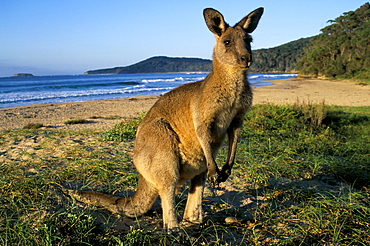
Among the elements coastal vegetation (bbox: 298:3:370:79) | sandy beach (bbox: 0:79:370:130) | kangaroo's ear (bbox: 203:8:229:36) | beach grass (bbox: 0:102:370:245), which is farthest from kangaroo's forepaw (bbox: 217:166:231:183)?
coastal vegetation (bbox: 298:3:370:79)

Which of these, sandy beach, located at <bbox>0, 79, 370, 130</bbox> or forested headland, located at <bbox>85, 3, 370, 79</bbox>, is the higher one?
forested headland, located at <bbox>85, 3, 370, 79</bbox>

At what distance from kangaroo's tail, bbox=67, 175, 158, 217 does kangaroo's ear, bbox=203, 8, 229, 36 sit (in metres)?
1.63

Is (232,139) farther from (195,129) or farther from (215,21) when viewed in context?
(215,21)

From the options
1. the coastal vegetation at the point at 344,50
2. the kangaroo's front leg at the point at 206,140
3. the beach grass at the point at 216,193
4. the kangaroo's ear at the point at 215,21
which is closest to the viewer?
the beach grass at the point at 216,193

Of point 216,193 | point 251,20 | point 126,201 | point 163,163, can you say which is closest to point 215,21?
point 251,20

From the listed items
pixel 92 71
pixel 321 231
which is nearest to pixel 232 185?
pixel 321 231

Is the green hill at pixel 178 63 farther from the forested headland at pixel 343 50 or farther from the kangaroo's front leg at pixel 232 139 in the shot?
the kangaroo's front leg at pixel 232 139

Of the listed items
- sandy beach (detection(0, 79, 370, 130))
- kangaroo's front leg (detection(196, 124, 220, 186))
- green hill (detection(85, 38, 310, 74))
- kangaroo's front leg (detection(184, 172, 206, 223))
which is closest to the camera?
kangaroo's front leg (detection(196, 124, 220, 186))

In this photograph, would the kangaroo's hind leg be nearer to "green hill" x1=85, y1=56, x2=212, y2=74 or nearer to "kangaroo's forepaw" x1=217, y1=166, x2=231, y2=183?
"kangaroo's forepaw" x1=217, y1=166, x2=231, y2=183

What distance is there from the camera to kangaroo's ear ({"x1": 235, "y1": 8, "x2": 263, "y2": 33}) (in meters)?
2.88

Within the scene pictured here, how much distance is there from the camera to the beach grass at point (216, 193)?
8.09 feet

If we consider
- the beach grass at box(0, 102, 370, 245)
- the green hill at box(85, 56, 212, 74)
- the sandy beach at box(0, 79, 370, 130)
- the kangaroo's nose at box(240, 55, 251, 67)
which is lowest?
the sandy beach at box(0, 79, 370, 130)

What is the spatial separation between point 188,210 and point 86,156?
2.39m

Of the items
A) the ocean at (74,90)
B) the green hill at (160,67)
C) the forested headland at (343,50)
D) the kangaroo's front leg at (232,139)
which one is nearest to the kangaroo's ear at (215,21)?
the kangaroo's front leg at (232,139)
